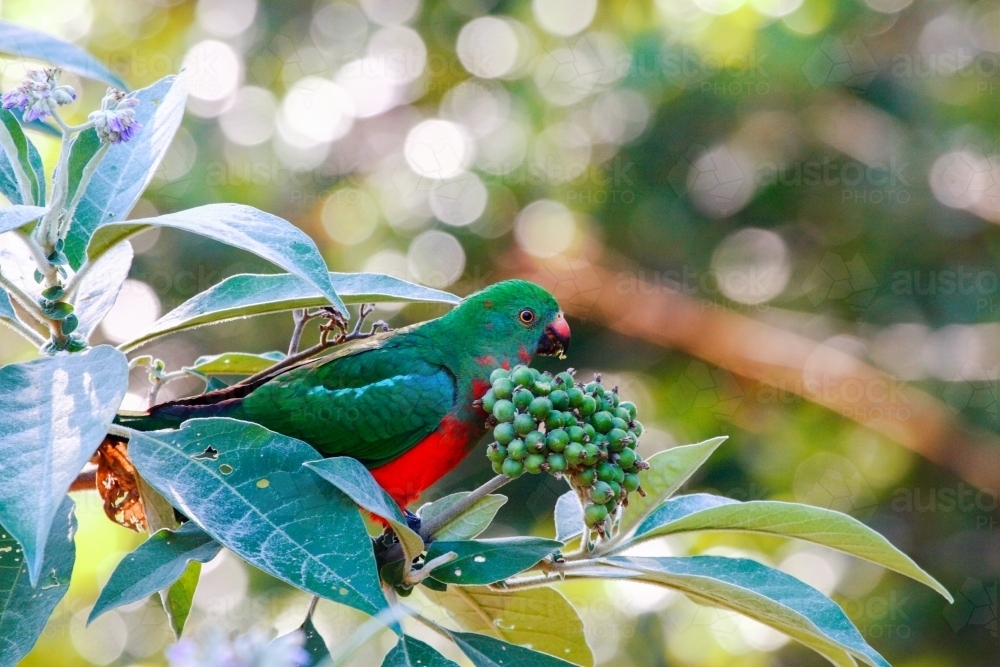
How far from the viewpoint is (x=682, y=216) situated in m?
6.41

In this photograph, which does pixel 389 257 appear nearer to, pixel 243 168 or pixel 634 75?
pixel 243 168

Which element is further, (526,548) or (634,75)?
(634,75)

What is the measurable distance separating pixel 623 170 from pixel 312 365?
4.29 meters

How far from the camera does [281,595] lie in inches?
225

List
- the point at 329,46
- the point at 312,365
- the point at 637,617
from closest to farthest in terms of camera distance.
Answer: the point at 312,365 → the point at 637,617 → the point at 329,46

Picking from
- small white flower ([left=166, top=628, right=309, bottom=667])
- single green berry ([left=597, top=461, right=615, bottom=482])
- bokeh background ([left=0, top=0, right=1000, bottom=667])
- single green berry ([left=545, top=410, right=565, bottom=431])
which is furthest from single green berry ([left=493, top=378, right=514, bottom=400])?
bokeh background ([left=0, top=0, right=1000, bottom=667])

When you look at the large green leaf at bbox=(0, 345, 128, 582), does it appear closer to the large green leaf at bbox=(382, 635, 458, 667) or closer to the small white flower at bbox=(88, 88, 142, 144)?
the small white flower at bbox=(88, 88, 142, 144)

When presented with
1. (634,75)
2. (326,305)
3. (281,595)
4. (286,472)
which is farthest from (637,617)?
(286,472)

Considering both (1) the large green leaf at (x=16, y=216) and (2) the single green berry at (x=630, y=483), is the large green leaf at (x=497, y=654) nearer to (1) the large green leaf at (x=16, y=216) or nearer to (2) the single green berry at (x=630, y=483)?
(2) the single green berry at (x=630, y=483)

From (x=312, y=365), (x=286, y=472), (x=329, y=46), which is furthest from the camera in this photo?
(x=329, y=46)

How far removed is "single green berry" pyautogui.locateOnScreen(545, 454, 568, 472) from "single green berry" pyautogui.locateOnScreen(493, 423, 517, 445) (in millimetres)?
84

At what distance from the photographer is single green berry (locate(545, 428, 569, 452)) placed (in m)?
1.73

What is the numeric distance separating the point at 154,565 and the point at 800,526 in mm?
1152

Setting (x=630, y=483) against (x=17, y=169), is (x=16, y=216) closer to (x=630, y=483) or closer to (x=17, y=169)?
(x=17, y=169)
